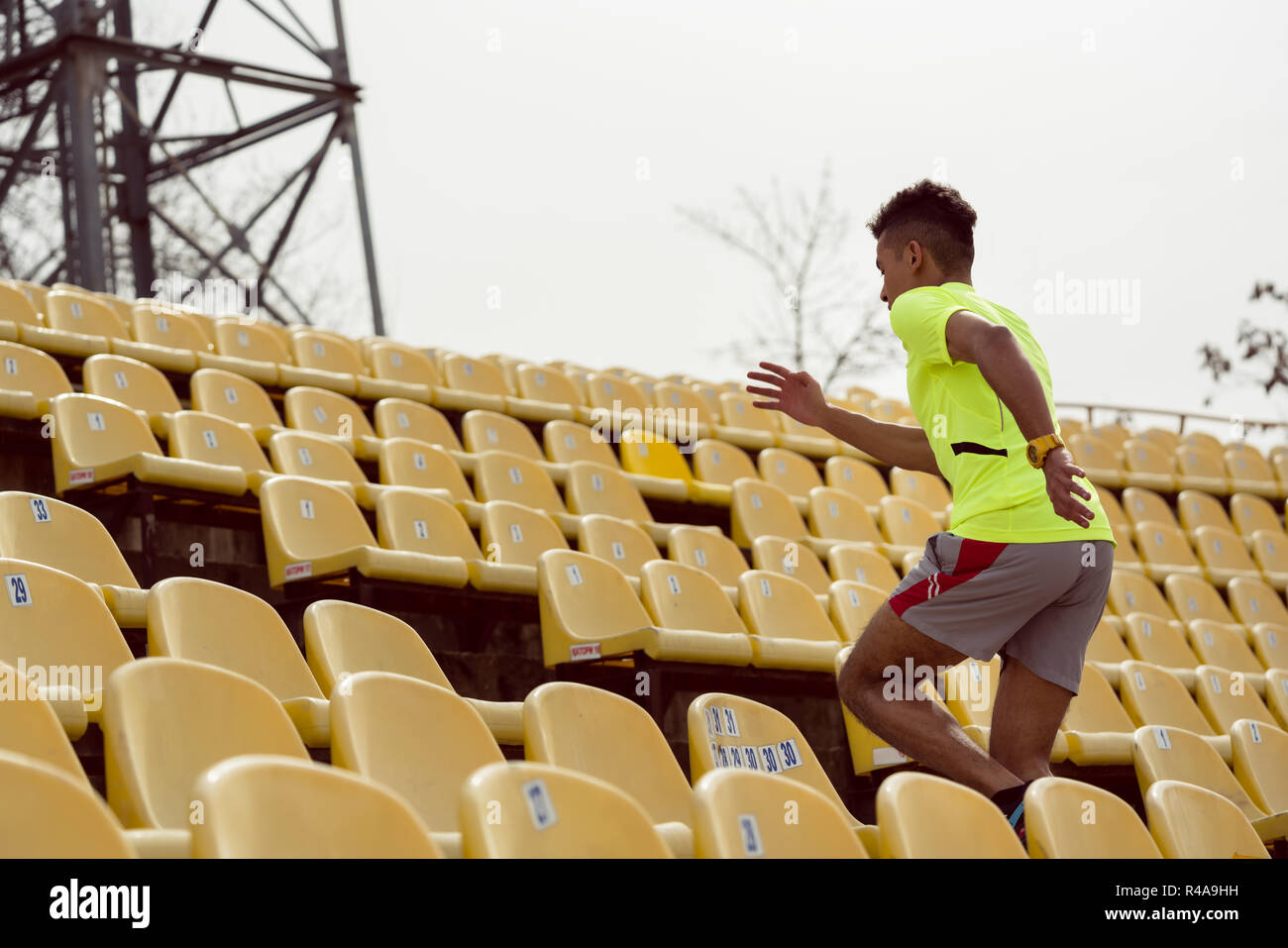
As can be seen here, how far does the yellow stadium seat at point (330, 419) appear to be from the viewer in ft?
16.6

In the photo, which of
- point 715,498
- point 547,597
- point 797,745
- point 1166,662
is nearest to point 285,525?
point 547,597

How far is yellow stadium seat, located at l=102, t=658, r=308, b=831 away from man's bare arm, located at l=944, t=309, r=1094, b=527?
4.28 feet

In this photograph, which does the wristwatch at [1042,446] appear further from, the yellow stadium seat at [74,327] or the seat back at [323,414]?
the yellow stadium seat at [74,327]

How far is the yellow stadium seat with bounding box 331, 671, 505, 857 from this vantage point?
6.57 ft

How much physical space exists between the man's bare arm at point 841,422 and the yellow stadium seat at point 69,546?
1.43 m

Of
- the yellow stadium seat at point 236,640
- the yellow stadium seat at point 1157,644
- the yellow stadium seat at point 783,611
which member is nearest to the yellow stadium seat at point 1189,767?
the yellow stadium seat at point 783,611

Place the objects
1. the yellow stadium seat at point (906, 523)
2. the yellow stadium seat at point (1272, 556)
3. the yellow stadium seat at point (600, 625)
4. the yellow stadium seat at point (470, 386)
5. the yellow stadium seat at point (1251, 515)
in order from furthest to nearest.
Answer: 1. the yellow stadium seat at point (1251, 515)
2. the yellow stadium seat at point (1272, 556)
3. the yellow stadium seat at point (470, 386)
4. the yellow stadium seat at point (906, 523)
5. the yellow stadium seat at point (600, 625)

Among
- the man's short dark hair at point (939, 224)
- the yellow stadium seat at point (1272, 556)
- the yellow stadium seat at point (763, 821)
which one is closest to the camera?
the yellow stadium seat at point (763, 821)

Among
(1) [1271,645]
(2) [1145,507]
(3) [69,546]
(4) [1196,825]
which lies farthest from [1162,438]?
(3) [69,546]

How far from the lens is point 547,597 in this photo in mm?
3639

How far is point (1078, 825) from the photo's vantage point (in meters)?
2.13

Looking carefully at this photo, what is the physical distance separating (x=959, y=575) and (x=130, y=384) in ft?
11.4

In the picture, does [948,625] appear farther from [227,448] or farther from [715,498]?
[715,498]
